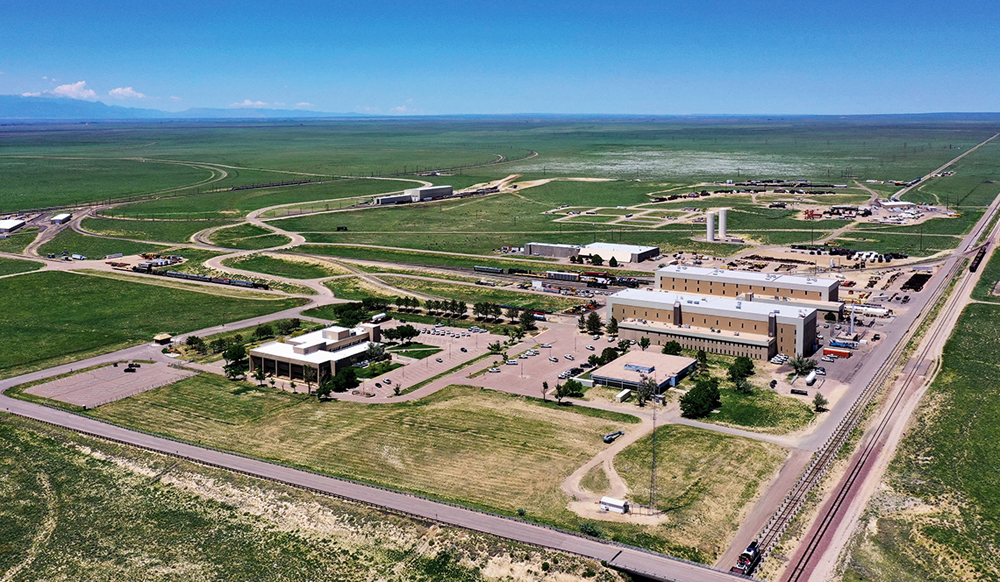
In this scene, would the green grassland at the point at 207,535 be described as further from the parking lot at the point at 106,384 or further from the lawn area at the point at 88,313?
the lawn area at the point at 88,313

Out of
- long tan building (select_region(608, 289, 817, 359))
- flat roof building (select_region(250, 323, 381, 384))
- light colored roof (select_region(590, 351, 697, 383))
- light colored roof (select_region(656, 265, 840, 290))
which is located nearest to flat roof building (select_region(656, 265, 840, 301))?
light colored roof (select_region(656, 265, 840, 290))

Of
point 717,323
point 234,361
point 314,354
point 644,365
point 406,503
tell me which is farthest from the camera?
point 717,323

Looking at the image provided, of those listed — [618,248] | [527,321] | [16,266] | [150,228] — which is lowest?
[527,321]

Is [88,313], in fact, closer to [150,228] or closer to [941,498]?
[150,228]

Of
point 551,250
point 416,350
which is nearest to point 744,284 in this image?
point 416,350

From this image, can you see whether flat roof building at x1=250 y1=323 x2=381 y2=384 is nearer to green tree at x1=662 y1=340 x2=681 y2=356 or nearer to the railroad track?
green tree at x1=662 y1=340 x2=681 y2=356

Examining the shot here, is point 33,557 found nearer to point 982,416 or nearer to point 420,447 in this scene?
point 420,447
